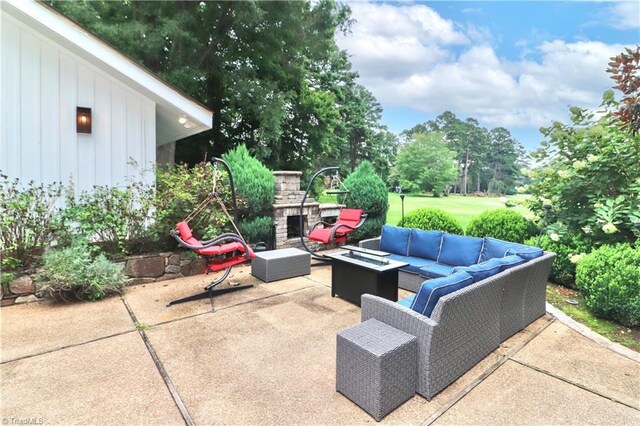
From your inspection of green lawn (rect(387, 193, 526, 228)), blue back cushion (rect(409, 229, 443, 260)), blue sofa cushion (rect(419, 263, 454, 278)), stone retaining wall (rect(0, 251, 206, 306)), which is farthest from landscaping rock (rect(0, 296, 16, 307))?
green lawn (rect(387, 193, 526, 228))

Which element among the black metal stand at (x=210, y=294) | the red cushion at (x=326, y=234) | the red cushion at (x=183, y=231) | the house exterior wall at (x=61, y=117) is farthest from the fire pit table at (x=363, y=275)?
the house exterior wall at (x=61, y=117)

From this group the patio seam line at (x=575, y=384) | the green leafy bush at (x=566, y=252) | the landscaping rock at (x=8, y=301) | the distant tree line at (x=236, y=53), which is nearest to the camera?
the patio seam line at (x=575, y=384)

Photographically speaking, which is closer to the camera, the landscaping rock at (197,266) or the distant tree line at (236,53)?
the landscaping rock at (197,266)

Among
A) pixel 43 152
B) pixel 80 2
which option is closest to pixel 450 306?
pixel 43 152

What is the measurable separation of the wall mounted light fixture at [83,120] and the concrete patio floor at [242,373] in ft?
9.32

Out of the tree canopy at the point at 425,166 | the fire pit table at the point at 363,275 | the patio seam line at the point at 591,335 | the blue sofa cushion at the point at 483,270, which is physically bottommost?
the patio seam line at the point at 591,335

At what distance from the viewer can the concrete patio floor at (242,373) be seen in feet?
7.04

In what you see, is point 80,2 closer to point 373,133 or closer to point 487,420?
point 487,420

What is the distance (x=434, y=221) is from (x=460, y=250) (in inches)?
83.4

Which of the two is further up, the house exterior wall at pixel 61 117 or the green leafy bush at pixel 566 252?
the house exterior wall at pixel 61 117

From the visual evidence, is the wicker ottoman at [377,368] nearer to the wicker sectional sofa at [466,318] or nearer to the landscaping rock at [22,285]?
the wicker sectional sofa at [466,318]

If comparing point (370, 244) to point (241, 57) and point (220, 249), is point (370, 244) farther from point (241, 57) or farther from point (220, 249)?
point (241, 57)

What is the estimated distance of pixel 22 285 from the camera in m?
4.06

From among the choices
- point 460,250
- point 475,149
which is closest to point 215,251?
point 460,250
